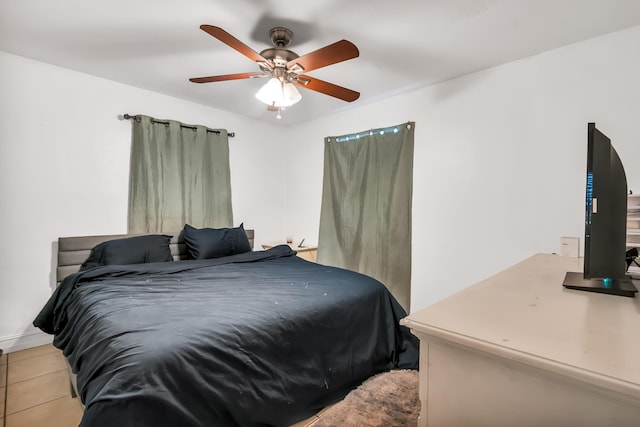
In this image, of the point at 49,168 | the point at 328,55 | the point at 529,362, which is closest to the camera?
the point at 529,362

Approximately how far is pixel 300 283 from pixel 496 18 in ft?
6.90

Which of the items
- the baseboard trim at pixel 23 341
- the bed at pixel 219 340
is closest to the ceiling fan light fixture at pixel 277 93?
the bed at pixel 219 340

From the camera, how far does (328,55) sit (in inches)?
69.8

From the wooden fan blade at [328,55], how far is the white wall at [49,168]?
2.04 metres

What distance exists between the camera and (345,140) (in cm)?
362

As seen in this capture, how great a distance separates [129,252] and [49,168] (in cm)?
99

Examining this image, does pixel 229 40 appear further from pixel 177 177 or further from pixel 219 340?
pixel 177 177

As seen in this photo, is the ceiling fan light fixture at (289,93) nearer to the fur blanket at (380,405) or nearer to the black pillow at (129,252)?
the black pillow at (129,252)

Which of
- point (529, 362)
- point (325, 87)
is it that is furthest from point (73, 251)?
point (529, 362)

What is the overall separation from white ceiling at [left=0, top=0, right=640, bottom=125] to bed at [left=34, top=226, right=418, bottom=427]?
5.50 ft

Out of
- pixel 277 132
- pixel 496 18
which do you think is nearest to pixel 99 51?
pixel 277 132

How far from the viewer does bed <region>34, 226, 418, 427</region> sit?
42.8 inches

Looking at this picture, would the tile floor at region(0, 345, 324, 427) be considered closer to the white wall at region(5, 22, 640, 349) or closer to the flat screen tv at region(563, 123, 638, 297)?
the white wall at region(5, 22, 640, 349)

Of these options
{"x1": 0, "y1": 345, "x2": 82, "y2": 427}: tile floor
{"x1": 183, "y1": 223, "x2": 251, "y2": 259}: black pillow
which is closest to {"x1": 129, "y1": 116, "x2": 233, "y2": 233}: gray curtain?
{"x1": 183, "y1": 223, "x2": 251, "y2": 259}: black pillow
